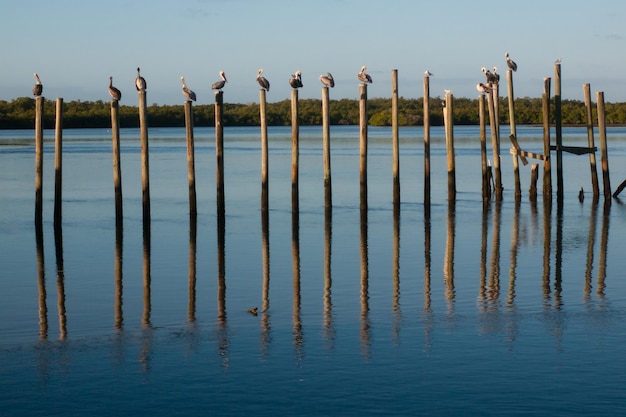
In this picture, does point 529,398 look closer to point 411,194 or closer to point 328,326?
point 328,326

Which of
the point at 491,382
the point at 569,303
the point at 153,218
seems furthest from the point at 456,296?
the point at 153,218

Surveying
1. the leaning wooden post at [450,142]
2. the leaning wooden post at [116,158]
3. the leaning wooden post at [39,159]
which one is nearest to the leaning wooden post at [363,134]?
the leaning wooden post at [450,142]

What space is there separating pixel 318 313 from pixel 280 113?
11982cm

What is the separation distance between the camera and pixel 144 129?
816 inches

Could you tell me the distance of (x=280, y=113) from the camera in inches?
5192

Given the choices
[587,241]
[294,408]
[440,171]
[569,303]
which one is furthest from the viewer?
[440,171]

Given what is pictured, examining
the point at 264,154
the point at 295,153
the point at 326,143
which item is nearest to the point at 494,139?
the point at 326,143

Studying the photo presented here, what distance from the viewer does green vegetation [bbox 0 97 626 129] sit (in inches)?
4112

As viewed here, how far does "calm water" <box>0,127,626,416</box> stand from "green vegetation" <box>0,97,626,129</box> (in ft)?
253

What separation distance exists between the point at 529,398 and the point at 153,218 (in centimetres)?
1601

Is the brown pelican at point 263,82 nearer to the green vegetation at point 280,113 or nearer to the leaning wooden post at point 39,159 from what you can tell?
the leaning wooden post at point 39,159

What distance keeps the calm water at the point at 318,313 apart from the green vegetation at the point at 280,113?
3035 inches

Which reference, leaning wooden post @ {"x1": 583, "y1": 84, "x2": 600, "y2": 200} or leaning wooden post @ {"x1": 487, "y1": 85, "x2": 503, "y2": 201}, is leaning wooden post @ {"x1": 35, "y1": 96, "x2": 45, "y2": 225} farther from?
leaning wooden post @ {"x1": 583, "y1": 84, "x2": 600, "y2": 200}

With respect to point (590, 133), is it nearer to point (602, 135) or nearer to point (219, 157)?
point (602, 135)
